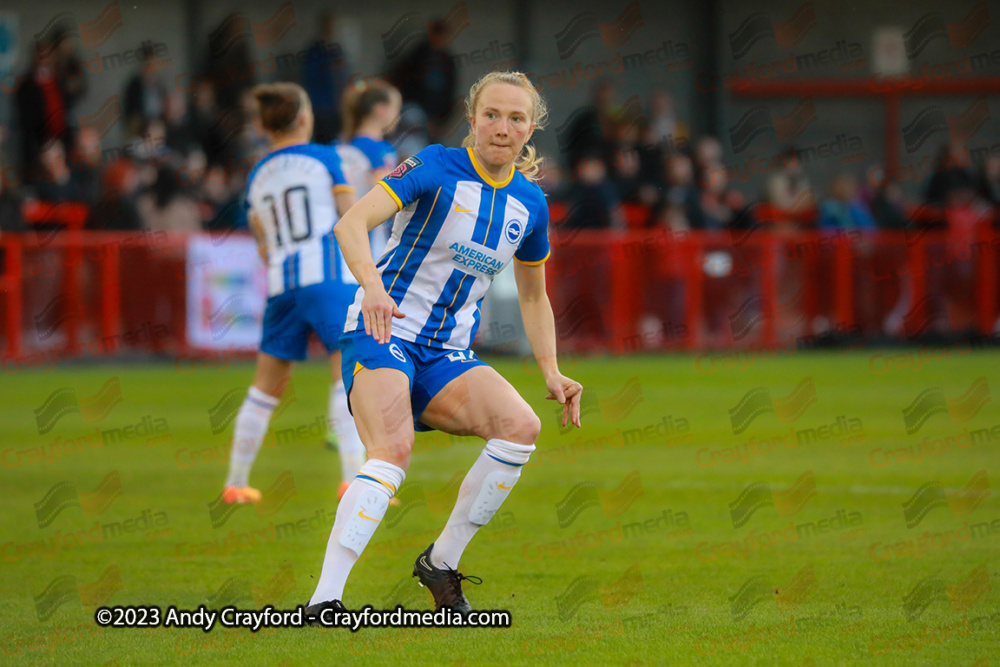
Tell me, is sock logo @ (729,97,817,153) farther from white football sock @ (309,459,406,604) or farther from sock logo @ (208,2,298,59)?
white football sock @ (309,459,406,604)

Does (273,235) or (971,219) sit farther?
(971,219)

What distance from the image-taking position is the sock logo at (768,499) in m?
7.30

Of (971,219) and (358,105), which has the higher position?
(358,105)

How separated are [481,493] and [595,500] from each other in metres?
2.87

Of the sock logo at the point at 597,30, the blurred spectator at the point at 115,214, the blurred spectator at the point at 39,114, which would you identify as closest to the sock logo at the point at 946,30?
the sock logo at the point at 597,30

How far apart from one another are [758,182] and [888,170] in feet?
8.21

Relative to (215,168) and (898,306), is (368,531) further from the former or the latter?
(898,306)

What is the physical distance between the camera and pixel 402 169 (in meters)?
4.79

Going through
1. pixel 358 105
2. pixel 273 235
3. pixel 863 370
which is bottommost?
pixel 863 370

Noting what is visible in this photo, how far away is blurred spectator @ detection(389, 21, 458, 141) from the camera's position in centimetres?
1738

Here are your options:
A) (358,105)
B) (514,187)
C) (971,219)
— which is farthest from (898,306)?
(514,187)

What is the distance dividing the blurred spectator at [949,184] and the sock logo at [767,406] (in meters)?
7.53

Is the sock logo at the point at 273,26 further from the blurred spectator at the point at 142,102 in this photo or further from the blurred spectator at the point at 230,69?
the blurred spectator at the point at 142,102

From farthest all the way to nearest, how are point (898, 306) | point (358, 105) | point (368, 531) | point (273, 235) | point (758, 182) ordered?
point (758, 182) < point (898, 306) < point (358, 105) < point (273, 235) < point (368, 531)
